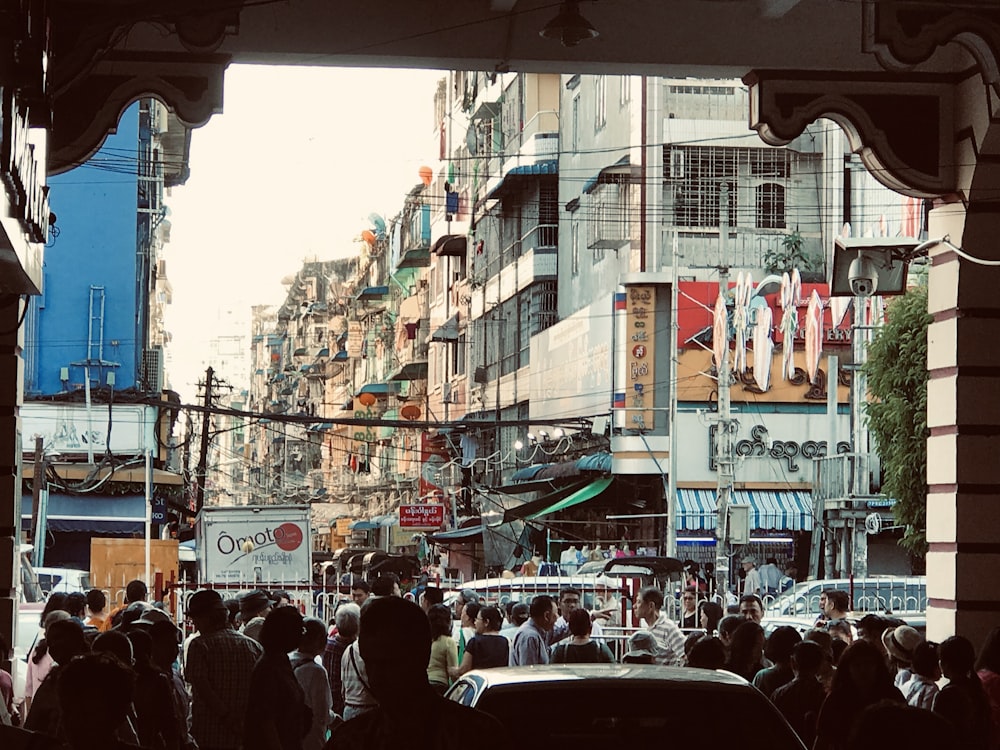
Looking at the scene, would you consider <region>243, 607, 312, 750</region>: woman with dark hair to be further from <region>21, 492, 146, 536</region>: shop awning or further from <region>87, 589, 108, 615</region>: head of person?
<region>21, 492, 146, 536</region>: shop awning

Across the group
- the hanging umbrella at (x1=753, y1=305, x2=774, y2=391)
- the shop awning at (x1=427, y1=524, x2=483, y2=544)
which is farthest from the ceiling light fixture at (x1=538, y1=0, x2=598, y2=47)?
the shop awning at (x1=427, y1=524, x2=483, y2=544)

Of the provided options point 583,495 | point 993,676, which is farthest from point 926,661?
point 583,495

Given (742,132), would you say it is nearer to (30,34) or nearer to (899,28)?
(899,28)

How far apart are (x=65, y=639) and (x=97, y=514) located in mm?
38600

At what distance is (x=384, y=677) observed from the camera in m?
4.43

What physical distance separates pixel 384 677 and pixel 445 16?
27.8 feet

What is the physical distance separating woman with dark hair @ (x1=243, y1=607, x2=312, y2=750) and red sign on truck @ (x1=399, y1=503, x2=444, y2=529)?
49528mm

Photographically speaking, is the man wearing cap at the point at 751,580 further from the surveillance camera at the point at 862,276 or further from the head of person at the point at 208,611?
the head of person at the point at 208,611

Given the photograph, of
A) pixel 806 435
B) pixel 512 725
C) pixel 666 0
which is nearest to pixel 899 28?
pixel 666 0

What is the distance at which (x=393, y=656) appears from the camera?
14.5ft

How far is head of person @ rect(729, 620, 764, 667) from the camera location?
10.3m

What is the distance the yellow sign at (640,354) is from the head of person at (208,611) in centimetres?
3671

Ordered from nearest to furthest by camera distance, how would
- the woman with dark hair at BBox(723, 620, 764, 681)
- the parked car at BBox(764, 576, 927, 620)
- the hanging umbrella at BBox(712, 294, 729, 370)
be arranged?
the woman with dark hair at BBox(723, 620, 764, 681)
the parked car at BBox(764, 576, 927, 620)
the hanging umbrella at BBox(712, 294, 729, 370)

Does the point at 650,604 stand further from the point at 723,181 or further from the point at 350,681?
the point at 723,181
